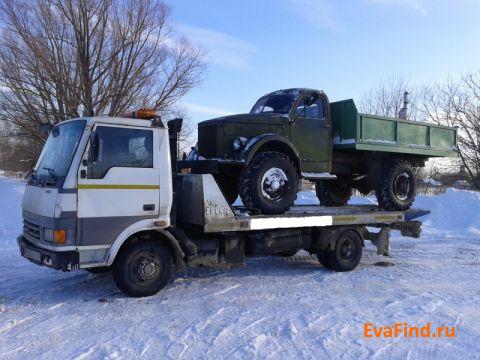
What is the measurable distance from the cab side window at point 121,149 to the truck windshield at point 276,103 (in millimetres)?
2936

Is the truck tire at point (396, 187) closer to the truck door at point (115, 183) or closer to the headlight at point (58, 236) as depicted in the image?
the truck door at point (115, 183)

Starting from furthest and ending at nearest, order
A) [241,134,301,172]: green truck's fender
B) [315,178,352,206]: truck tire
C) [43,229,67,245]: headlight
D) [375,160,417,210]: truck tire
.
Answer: [315,178,352,206]: truck tire, [375,160,417,210]: truck tire, [241,134,301,172]: green truck's fender, [43,229,67,245]: headlight

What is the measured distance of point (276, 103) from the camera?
850 centimetres

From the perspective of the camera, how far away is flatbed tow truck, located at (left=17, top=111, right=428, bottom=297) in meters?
5.64

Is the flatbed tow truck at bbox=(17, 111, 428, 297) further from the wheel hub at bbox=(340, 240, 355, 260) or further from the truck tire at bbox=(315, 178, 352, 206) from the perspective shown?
the truck tire at bbox=(315, 178, 352, 206)

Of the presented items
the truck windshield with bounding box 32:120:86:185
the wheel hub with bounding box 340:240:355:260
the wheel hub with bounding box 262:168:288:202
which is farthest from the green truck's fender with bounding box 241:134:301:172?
the truck windshield with bounding box 32:120:86:185

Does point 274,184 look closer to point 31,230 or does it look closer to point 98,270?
point 98,270

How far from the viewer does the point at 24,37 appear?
18.1m

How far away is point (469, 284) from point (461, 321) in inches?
83.6

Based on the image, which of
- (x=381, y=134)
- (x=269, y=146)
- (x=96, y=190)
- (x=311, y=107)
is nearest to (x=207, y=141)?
(x=269, y=146)

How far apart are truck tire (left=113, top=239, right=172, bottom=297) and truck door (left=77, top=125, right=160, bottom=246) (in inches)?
14.1

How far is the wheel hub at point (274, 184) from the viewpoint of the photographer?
7273 mm

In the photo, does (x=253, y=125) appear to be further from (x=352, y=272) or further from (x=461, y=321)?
(x=461, y=321)

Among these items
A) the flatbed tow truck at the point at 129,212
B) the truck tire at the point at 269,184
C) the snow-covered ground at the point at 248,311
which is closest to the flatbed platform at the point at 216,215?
the flatbed tow truck at the point at 129,212
